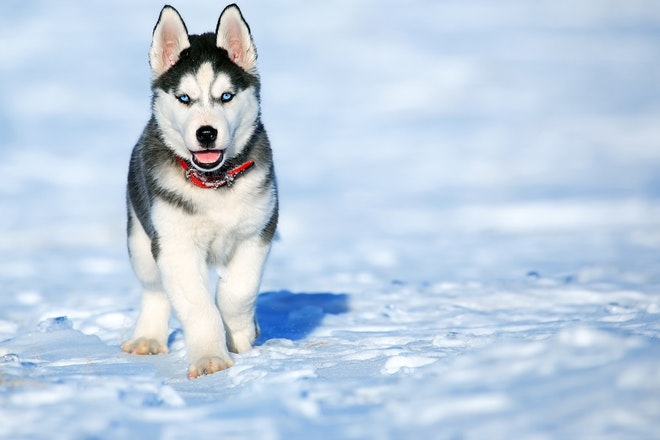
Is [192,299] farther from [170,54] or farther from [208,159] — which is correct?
[170,54]

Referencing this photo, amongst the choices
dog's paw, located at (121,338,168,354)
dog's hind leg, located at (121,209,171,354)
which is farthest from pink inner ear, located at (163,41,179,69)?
dog's paw, located at (121,338,168,354)

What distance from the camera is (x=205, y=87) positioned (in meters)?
4.95

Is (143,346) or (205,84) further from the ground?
(205,84)

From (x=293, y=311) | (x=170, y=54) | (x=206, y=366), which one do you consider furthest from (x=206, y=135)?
(x=293, y=311)

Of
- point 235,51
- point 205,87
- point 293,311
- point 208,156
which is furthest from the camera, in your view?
point 293,311

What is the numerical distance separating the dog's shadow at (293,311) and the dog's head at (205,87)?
139 centimetres

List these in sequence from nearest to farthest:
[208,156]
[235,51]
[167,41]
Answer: [208,156] < [167,41] < [235,51]

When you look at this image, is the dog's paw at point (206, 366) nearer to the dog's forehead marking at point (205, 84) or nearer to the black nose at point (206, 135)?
the black nose at point (206, 135)

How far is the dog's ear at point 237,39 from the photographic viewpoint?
206 inches

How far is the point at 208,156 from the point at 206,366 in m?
1.09

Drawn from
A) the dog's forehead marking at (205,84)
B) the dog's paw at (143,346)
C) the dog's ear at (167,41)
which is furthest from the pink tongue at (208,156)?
the dog's paw at (143,346)

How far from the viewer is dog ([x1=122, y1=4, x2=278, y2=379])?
4.78 m

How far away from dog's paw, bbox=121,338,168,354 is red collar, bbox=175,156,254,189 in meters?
1.11

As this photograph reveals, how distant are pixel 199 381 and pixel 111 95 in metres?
25.3
